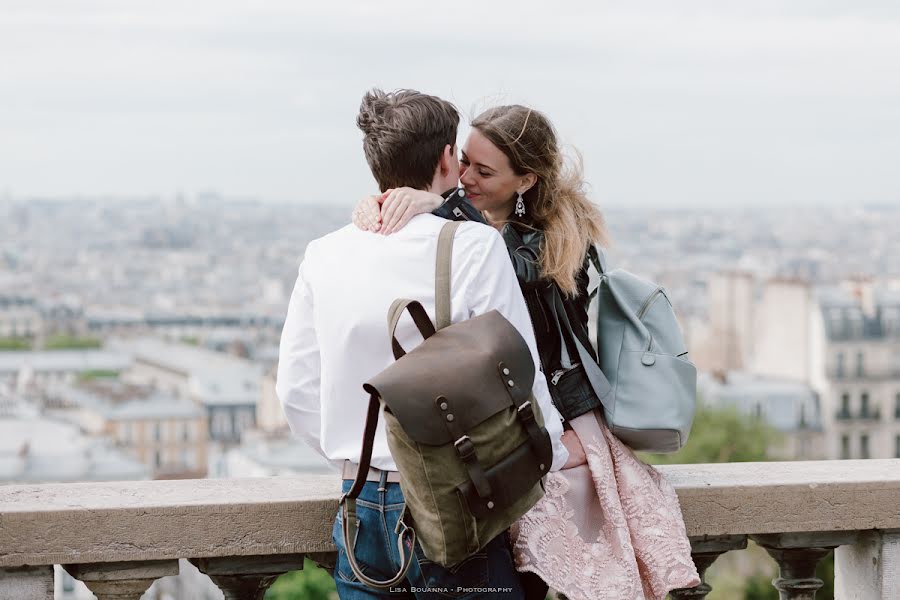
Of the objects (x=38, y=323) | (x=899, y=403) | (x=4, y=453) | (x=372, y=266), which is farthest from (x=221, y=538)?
(x=38, y=323)

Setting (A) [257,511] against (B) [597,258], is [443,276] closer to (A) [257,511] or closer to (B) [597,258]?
(B) [597,258]

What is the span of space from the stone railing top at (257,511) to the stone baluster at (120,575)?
0.04 metres

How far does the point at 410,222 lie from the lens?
287 centimetres

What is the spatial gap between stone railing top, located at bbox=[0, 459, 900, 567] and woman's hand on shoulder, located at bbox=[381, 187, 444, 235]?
75 centimetres

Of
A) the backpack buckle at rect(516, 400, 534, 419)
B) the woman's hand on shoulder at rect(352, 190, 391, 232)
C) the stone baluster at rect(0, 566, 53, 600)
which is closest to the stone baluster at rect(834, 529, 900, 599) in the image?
the backpack buckle at rect(516, 400, 534, 419)

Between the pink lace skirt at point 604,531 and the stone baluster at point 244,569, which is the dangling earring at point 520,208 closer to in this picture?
the pink lace skirt at point 604,531

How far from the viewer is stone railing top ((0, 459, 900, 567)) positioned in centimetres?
316

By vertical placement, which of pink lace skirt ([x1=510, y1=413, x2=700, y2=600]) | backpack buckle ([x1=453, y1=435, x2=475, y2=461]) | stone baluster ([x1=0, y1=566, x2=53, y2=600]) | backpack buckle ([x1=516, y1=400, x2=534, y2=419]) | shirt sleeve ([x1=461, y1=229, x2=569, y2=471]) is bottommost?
stone baluster ([x1=0, y1=566, x2=53, y2=600])

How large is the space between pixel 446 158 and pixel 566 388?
0.60m

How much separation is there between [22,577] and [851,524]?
1.96 metres

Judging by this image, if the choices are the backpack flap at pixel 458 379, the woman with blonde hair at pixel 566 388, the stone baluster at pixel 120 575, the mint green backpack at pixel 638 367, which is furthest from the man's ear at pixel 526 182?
the stone baluster at pixel 120 575

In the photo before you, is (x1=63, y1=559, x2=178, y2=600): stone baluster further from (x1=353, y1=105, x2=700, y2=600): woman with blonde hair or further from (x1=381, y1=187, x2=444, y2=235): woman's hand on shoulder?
(x1=381, y1=187, x2=444, y2=235): woman's hand on shoulder

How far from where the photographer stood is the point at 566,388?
3.17 meters

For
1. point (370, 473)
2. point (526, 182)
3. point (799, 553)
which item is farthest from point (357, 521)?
point (799, 553)
